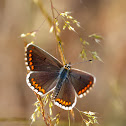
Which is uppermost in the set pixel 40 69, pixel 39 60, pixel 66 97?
pixel 39 60

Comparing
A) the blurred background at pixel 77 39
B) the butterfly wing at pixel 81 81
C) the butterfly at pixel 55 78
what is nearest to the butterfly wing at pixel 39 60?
the butterfly at pixel 55 78

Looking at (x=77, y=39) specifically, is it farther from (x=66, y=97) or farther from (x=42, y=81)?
(x=66, y=97)

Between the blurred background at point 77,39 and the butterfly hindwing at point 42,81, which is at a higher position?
the blurred background at point 77,39

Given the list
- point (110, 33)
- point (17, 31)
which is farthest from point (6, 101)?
point (110, 33)

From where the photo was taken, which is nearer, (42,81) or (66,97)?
(66,97)

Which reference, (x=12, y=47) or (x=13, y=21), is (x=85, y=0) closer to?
(x=13, y=21)

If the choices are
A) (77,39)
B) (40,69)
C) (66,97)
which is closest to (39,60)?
(40,69)

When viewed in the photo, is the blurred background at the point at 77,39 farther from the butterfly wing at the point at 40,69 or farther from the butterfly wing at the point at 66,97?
the butterfly wing at the point at 66,97
